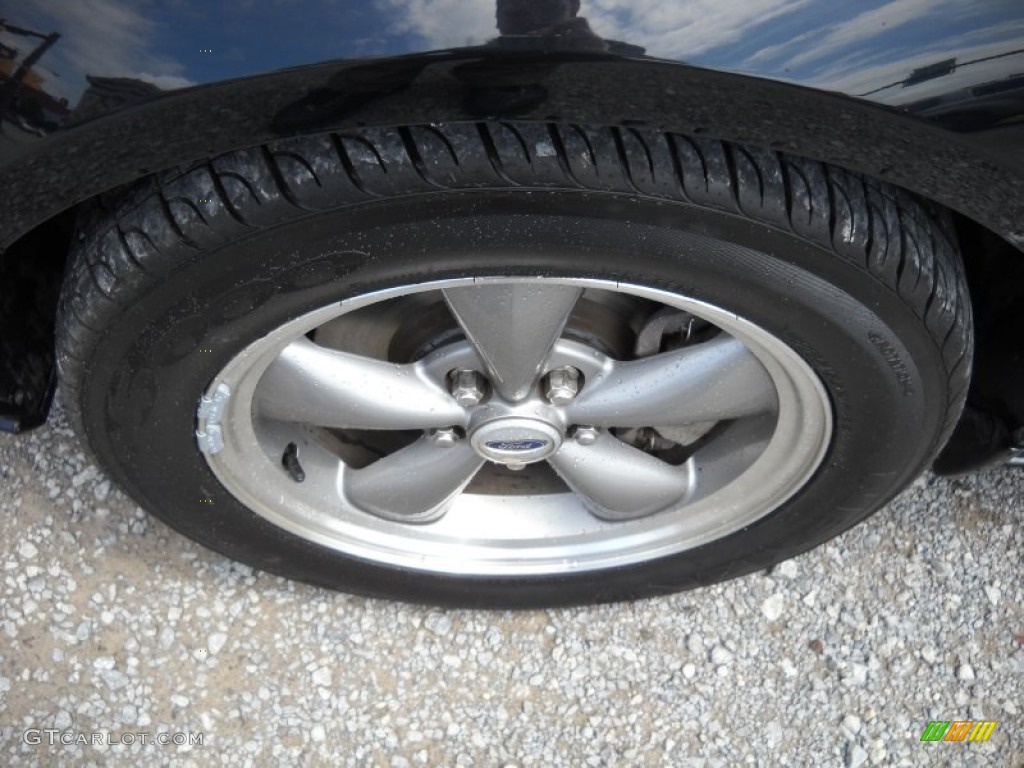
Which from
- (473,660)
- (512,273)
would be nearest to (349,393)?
(512,273)

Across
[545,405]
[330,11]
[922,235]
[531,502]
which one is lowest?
[531,502]

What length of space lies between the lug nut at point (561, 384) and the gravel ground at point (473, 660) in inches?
23.5

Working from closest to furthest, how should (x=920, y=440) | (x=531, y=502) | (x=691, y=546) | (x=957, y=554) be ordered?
(x=920, y=440)
(x=691, y=546)
(x=531, y=502)
(x=957, y=554)

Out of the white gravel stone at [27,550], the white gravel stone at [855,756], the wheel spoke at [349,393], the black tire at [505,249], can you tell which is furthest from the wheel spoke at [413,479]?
the white gravel stone at [855,756]

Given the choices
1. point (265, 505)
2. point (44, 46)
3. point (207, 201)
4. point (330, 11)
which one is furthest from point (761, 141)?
point (265, 505)

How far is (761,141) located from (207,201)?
0.62 meters

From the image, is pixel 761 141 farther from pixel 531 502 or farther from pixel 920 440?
pixel 531 502

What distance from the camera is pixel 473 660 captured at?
6.23 ft

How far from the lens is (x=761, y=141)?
104cm

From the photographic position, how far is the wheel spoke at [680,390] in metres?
1.49

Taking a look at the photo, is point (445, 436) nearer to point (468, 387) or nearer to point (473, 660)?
point (468, 387)

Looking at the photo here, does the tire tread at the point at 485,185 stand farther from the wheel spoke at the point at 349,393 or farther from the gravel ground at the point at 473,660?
the gravel ground at the point at 473,660

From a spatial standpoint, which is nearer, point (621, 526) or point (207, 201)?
point (207, 201)

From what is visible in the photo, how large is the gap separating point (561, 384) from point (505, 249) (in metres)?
0.41
